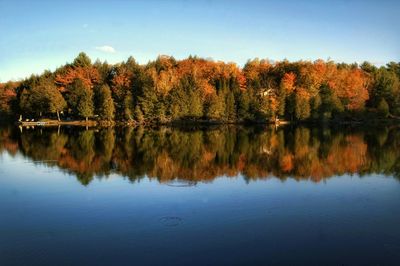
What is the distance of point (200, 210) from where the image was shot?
16.9m

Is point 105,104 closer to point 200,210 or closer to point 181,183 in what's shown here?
point 181,183

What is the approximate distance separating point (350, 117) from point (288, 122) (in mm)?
14076

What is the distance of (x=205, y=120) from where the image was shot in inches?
3433

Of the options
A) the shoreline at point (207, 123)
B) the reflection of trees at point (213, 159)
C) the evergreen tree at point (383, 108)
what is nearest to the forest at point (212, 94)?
the evergreen tree at point (383, 108)

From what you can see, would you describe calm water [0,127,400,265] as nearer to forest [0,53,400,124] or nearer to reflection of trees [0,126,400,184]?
reflection of trees [0,126,400,184]

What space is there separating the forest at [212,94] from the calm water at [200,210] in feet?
171

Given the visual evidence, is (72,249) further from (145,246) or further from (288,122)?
(288,122)

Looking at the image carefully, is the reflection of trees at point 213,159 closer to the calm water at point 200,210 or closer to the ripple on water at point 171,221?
the calm water at point 200,210

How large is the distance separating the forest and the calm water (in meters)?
52.2

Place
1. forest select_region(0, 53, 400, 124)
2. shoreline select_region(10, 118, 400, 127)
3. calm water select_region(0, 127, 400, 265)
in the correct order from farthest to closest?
shoreline select_region(10, 118, 400, 127)
forest select_region(0, 53, 400, 124)
calm water select_region(0, 127, 400, 265)

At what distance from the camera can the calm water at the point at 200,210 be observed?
1220 centimetres

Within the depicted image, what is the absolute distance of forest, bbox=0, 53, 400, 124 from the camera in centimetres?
8338

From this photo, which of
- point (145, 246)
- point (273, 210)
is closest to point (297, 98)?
point (273, 210)

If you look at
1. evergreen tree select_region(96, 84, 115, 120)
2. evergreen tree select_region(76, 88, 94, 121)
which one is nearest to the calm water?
evergreen tree select_region(96, 84, 115, 120)
